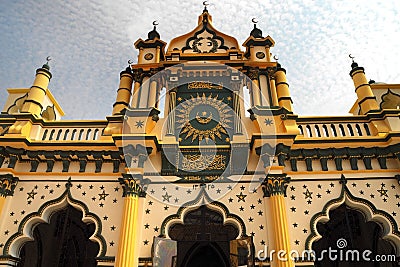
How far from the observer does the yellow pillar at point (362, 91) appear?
38.6 ft

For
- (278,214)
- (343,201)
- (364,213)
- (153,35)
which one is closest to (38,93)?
(153,35)

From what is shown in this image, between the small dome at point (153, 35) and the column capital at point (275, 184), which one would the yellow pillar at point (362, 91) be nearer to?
A: the column capital at point (275, 184)

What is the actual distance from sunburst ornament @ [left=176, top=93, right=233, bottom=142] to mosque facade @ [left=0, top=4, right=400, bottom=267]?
0.12 ft

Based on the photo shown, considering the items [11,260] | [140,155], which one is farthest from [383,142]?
[11,260]

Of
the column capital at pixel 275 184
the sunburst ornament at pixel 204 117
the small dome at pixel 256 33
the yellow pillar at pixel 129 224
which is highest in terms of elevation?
the small dome at pixel 256 33

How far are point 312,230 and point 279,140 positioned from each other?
265 centimetres

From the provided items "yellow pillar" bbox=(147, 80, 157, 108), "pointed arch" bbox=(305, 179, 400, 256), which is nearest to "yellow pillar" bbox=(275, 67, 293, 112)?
"pointed arch" bbox=(305, 179, 400, 256)

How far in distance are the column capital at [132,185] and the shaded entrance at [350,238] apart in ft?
19.0

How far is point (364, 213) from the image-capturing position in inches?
393

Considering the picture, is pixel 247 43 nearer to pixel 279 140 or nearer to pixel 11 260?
pixel 279 140

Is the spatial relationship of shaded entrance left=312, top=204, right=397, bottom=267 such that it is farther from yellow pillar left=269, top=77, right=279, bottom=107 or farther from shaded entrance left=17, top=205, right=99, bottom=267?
shaded entrance left=17, top=205, right=99, bottom=267

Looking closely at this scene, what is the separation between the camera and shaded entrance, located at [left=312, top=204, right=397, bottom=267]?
11.5 meters

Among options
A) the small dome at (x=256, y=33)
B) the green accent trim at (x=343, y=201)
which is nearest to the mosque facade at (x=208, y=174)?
the green accent trim at (x=343, y=201)

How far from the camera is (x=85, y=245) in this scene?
1381cm
